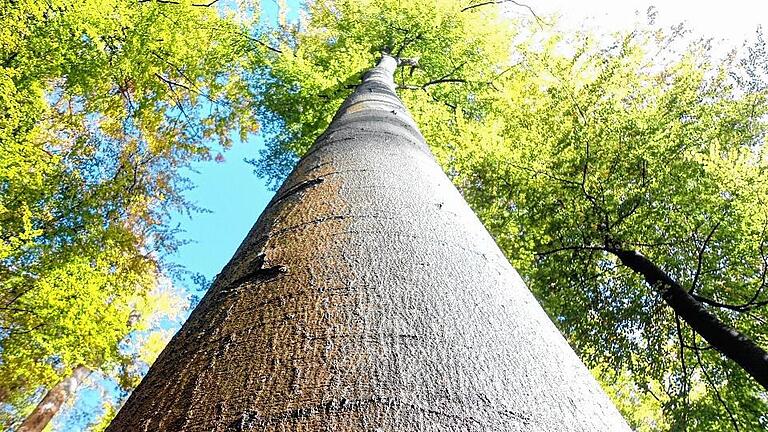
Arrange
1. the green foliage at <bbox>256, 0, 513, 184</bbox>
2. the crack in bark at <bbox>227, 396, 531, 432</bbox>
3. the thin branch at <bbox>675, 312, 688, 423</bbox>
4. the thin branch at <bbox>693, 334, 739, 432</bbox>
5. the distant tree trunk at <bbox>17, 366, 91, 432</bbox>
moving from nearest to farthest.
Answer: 1. the crack in bark at <bbox>227, 396, 531, 432</bbox>
2. the thin branch at <bbox>693, 334, 739, 432</bbox>
3. the thin branch at <bbox>675, 312, 688, 423</bbox>
4. the distant tree trunk at <bbox>17, 366, 91, 432</bbox>
5. the green foliage at <bbox>256, 0, 513, 184</bbox>

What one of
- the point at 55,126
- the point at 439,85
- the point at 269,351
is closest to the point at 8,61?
the point at 55,126

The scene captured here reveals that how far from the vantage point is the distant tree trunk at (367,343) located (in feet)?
1.96

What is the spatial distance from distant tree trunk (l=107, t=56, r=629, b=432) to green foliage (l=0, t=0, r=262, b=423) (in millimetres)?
5336

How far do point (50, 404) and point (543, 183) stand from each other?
32.4 ft

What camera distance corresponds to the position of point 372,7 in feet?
37.4

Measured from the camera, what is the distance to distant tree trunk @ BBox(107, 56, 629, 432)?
596 millimetres

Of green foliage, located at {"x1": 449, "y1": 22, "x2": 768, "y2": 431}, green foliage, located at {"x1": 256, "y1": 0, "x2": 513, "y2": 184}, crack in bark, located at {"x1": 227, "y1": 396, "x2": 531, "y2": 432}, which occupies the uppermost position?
green foliage, located at {"x1": 256, "y1": 0, "x2": 513, "y2": 184}

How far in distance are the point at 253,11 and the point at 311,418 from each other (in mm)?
10119

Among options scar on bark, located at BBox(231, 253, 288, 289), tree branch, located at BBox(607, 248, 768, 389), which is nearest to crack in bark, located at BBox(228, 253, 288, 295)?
scar on bark, located at BBox(231, 253, 288, 289)

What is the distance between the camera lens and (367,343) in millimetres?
701

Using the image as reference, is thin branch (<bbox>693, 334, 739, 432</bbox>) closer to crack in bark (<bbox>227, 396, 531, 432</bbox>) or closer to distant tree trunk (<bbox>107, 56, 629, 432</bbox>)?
distant tree trunk (<bbox>107, 56, 629, 432</bbox>)

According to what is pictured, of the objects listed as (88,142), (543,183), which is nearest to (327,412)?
(543,183)

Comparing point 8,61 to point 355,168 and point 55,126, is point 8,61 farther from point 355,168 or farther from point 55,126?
point 355,168

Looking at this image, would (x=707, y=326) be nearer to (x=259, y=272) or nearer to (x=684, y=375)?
(x=684, y=375)
